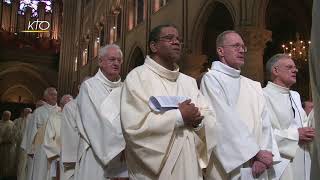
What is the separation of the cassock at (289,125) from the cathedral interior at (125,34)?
0.85 meters

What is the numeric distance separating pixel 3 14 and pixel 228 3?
26.3 m

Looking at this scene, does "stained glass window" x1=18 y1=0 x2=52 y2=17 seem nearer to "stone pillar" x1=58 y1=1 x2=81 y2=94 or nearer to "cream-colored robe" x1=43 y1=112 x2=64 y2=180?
"stone pillar" x1=58 y1=1 x2=81 y2=94

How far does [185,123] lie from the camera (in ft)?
9.21

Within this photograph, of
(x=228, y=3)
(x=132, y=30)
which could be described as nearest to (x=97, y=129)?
(x=228, y=3)

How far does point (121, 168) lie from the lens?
3.32 meters

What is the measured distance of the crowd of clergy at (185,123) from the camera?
2781 millimetres

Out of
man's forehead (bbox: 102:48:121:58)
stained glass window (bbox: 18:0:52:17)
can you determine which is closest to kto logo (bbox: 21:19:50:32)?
stained glass window (bbox: 18:0:52:17)

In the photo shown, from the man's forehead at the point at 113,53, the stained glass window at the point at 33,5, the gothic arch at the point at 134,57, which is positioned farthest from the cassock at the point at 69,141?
the stained glass window at the point at 33,5

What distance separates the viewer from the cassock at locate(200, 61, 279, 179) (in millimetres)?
3221

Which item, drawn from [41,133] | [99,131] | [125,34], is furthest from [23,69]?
[99,131]

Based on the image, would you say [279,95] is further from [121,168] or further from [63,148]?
[63,148]

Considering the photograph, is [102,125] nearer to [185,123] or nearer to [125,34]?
[185,123]

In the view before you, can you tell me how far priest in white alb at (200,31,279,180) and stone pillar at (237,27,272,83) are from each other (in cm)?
673

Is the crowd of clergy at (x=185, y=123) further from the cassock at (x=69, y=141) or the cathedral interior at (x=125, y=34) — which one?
the cathedral interior at (x=125, y=34)
